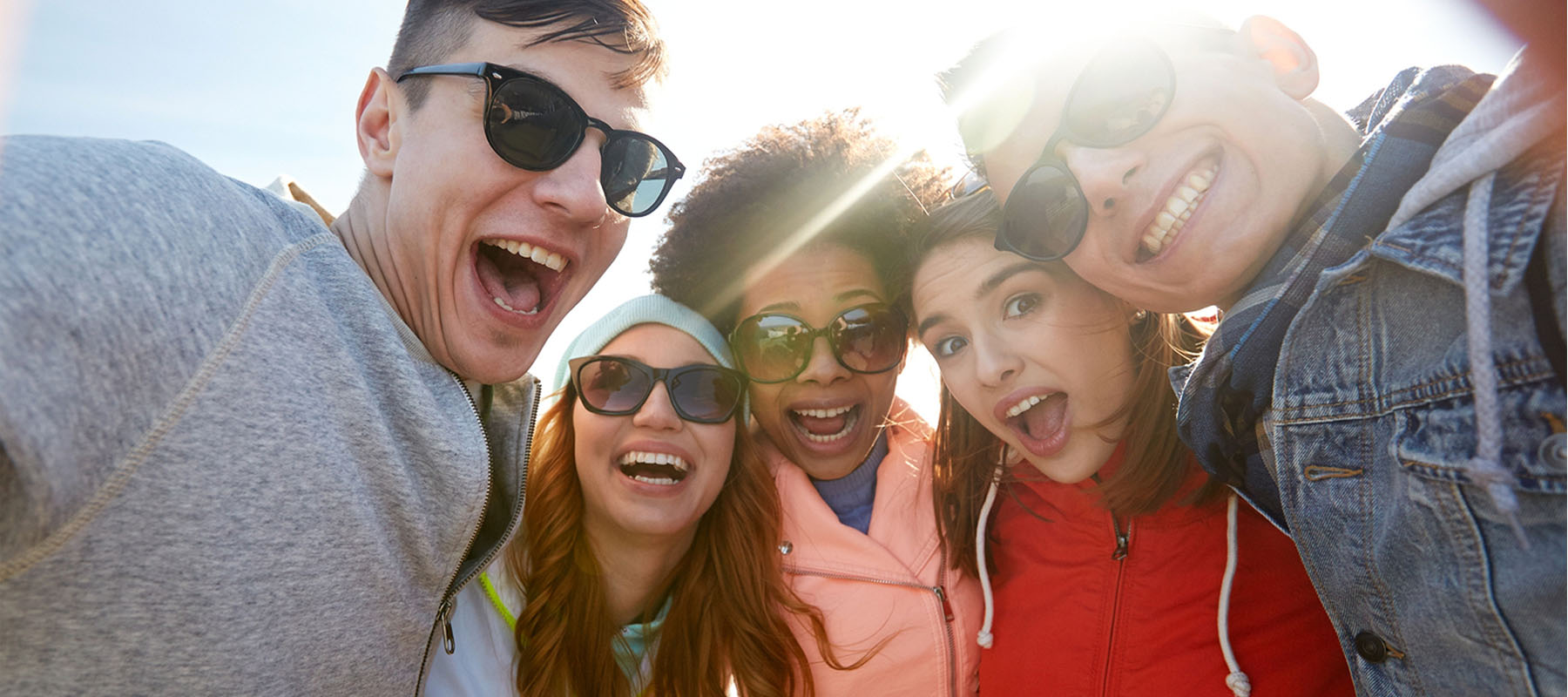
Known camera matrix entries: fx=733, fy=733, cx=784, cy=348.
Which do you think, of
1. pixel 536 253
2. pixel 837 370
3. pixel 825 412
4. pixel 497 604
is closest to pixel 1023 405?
pixel 837 370

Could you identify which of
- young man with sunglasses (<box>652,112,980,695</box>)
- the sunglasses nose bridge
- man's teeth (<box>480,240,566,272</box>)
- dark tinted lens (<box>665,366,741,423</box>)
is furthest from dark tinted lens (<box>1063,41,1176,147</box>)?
the sunglasses nose bridge

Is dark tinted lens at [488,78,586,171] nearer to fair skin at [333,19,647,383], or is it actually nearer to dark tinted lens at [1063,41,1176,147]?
fair skin at [333,19,647,383]

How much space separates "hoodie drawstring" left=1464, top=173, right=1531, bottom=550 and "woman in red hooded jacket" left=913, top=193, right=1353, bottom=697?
1186mm

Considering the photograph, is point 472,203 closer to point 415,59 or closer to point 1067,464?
point 415,59

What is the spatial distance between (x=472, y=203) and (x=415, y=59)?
1.87 ft

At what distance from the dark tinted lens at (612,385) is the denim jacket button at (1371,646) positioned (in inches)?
98.6

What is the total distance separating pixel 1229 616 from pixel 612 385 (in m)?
2.47

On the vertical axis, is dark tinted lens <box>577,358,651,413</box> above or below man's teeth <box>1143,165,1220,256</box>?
below

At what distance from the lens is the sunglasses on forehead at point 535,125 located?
2164 mm

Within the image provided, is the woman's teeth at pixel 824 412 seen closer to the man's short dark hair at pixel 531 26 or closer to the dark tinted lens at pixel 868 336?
the dark tinted lens at pixel 868 336

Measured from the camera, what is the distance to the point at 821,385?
11.1 ft

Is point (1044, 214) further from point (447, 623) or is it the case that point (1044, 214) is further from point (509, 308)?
point (447, 623)

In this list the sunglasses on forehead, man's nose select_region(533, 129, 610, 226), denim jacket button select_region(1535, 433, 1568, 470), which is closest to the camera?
denim jacket button select_region(1535, 433, 1568, 470)

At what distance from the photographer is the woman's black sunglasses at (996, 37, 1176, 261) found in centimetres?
206
